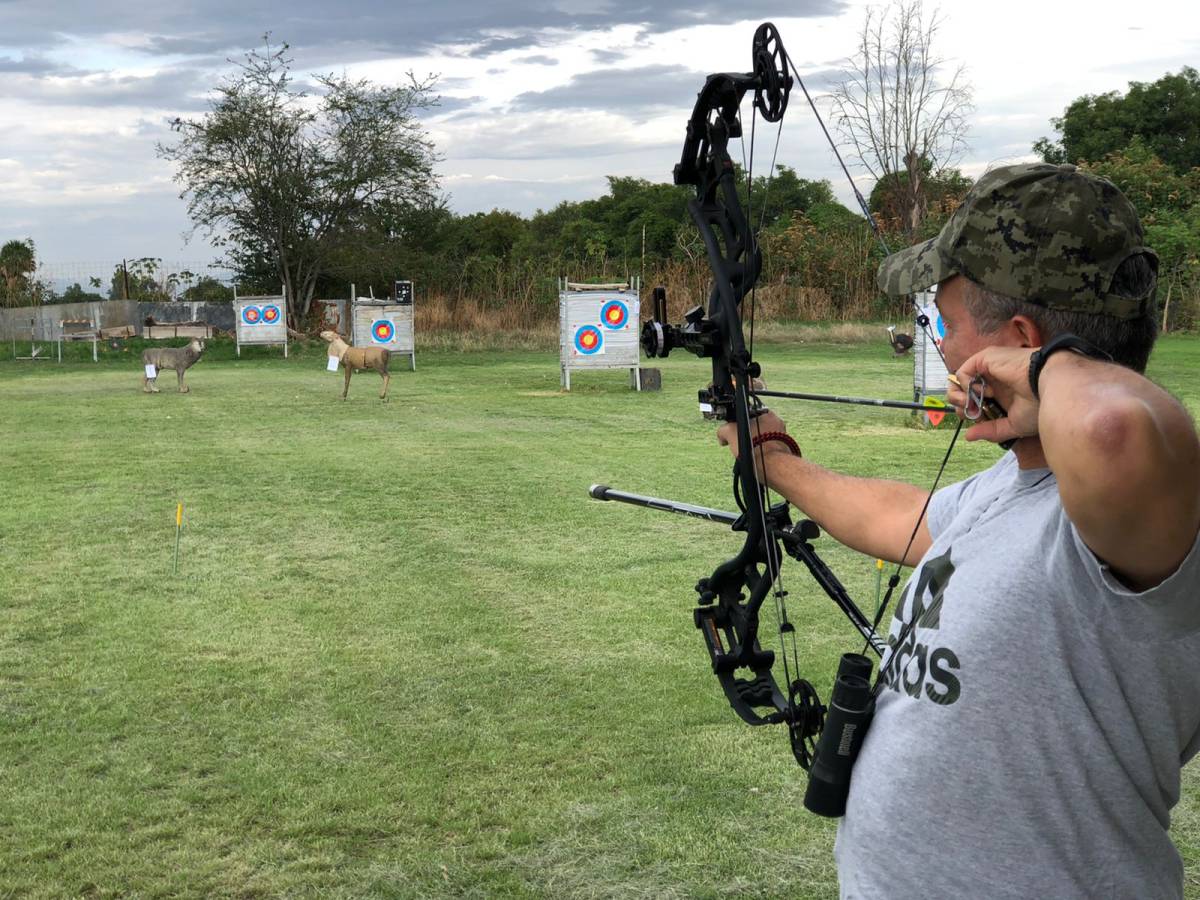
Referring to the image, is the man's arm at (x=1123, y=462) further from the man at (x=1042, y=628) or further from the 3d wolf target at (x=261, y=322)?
the 3d wolf target at (x=261, y=322)

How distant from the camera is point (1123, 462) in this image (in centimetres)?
93

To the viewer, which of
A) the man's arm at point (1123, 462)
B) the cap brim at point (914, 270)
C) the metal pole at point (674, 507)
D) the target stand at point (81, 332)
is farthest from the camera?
the target stand at point (81, 332)

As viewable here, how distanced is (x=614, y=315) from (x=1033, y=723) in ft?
46.9

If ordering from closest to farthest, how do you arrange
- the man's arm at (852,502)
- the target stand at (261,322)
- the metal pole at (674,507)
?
the man's arm at (852,502)
the metal pole at (674,507)
the target stand at (261,322)

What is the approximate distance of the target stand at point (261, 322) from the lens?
22.7 metres

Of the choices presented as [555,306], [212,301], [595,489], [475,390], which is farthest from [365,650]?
[212,301]

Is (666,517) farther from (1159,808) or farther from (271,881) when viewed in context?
(1159,808)

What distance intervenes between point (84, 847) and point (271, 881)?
1.65ft

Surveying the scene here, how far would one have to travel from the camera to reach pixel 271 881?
2607 millimetres

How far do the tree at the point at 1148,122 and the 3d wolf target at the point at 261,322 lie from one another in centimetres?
2365

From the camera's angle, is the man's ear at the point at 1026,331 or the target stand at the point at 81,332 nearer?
the man's ear at the point at 1026,331

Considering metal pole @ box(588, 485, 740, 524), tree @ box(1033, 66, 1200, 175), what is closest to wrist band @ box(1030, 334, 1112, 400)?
metal pole @ box(588, 485, 740, 524)

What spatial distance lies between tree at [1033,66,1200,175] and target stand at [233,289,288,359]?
23649 mm

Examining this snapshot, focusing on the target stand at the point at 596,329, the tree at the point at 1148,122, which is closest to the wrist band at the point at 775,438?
the target stand at the point at 596,329
